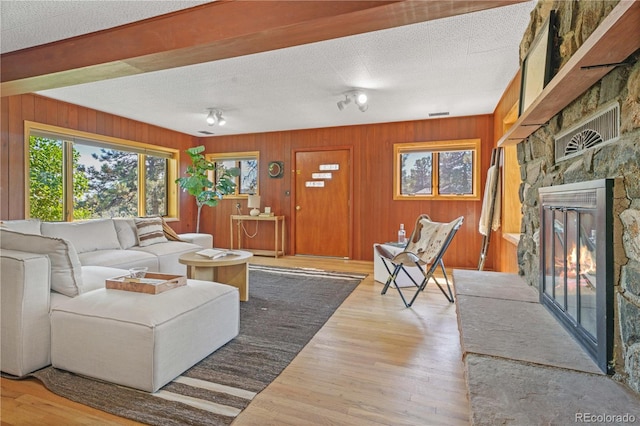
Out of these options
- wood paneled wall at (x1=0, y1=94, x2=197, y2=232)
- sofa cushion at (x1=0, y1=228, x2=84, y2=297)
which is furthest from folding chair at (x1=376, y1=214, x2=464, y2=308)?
wood paneled wall at (x1=0, y1=94, x2=197, y2=232)

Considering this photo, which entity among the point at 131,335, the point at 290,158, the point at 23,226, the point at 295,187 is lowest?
the point at 131,335

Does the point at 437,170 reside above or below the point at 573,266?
above

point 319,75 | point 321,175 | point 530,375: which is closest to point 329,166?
point 321,175

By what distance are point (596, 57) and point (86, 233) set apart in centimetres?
433

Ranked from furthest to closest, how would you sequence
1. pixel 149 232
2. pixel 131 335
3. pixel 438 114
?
pixel 438 114 < pixel 149 232 < pixel 131 335

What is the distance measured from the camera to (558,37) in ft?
5.36

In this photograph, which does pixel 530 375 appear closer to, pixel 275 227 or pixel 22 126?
pixel 275 227

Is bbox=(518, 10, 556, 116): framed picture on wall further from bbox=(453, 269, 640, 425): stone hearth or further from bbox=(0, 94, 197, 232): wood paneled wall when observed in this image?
bbox=(0, 94, 197, 232): wood paneled wall

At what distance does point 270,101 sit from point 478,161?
3.11 meters

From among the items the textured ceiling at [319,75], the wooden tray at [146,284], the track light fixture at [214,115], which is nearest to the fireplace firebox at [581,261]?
the textured ceiling at [319,75]

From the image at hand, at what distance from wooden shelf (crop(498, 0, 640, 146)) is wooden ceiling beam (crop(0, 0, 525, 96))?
533 mm

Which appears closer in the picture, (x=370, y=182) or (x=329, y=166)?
(x=370, y=182)

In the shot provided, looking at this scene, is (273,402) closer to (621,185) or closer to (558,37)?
(621,185)

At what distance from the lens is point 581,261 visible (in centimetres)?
136
